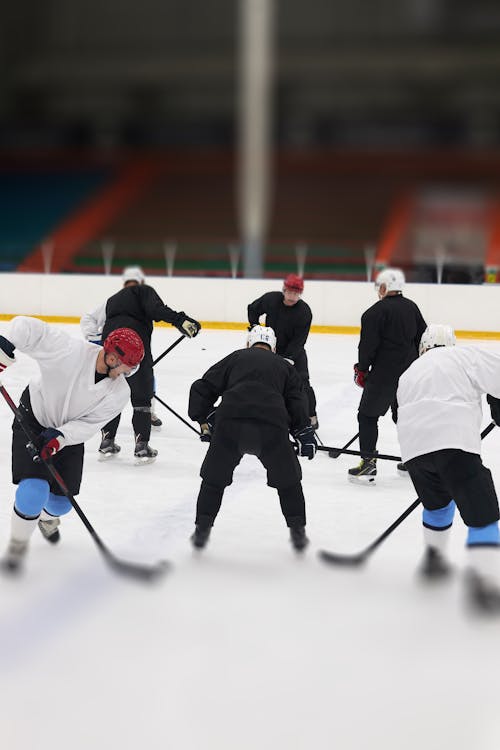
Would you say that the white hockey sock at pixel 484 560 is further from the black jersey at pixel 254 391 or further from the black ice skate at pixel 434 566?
the black jersey at pixel 254 391

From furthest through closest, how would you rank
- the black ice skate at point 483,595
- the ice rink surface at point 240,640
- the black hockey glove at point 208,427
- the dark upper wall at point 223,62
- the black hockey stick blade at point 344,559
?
the dark upper wall at point 223,62
the black hockey glove at point 208,427
the black hockey stick blade at point 344,559
the black ice skate at point 483,595
the ice rink surface at point 240,640

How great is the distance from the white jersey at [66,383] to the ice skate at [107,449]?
5.14ft

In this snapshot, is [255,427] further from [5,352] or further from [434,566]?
[5,352]

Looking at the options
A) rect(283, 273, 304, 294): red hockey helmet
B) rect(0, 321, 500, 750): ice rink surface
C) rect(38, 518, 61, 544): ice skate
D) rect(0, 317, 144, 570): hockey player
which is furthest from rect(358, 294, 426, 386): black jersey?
rect(38, 518, 61, 544): ice skate

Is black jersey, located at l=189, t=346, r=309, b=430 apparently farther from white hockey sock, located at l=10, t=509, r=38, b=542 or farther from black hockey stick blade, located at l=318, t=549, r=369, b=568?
white hockey sock, located at l=10, t=509, r=38, b=542

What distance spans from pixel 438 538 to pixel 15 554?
1309 millimetres

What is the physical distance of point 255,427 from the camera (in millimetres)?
2812

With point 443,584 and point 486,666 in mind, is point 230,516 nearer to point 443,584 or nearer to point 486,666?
point 443,584

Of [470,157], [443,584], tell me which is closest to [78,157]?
[470,157]

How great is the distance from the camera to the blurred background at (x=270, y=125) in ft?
33.1

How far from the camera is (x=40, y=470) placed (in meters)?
2.64

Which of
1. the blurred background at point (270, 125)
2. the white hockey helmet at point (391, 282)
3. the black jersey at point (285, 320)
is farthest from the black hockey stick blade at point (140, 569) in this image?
the blurred background at point (270, 125)

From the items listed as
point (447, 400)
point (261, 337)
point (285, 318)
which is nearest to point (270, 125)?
point (285, 318)

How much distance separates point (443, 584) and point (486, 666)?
22.1 inches
